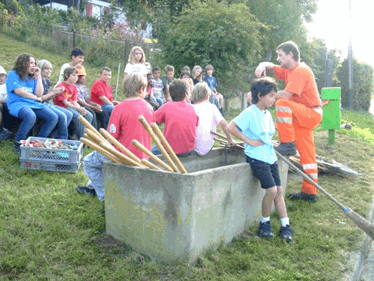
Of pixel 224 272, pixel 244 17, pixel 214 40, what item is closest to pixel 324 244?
pixel 224 272

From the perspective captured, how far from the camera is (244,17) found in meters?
13.7

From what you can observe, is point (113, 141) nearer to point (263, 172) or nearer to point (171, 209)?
point (171, 209)

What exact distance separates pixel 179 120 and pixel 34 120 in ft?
8.63

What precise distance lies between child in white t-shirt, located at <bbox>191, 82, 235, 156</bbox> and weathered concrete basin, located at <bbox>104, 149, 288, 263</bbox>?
3.60ft

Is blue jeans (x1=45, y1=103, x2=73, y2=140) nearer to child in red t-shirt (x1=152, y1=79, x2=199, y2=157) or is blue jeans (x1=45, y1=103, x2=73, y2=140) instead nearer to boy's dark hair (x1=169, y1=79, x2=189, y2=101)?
child in red t-shirt (x1=152, y1=79, x2=199, y2=157)

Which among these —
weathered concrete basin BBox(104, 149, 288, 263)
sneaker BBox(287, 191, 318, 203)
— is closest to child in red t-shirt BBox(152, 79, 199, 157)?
weathered concrete basin BBox(104, 149, 288, 263)

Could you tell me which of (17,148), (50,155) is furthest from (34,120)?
(50,155)

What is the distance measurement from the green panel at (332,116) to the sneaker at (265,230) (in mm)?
5751

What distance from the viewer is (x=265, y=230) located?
4.43 m

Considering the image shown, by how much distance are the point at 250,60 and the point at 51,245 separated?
11.4 meters

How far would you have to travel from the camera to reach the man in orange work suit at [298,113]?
5613 mm

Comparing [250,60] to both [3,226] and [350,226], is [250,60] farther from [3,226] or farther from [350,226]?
[3,226]

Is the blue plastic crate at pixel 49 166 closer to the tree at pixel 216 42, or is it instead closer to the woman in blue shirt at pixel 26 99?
the woman in blue shirt at pixel 26 99

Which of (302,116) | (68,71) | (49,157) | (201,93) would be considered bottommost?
(49,157)
